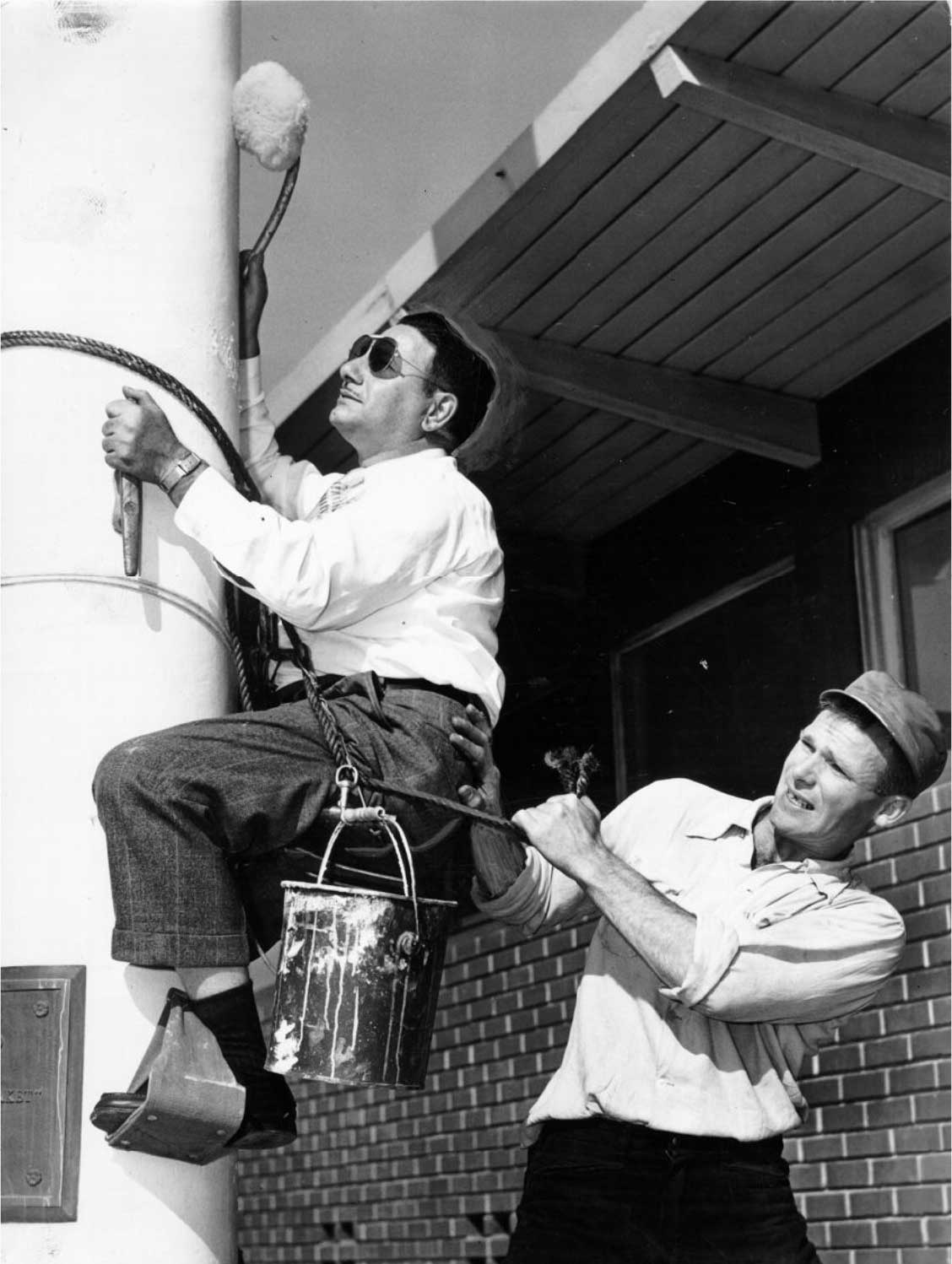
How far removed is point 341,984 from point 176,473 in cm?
91

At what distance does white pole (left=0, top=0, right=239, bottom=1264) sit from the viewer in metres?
3.15

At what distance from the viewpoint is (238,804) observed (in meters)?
3.27

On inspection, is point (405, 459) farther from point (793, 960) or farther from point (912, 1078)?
point (912, 1078)

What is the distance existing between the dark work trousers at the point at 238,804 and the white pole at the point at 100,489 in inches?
3.4

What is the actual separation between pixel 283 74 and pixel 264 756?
1.35 m

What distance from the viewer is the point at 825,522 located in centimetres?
761

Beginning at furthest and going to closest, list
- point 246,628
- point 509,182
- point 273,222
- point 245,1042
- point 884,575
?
point 884,575, point 509,182, point 273,222, point 246,628, point 245,1042

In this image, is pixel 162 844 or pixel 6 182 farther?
pixel 6 182

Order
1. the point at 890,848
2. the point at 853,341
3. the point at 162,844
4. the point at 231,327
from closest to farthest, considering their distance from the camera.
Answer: the point at 162,844 < the point at 231,327 < the point at 890,848 < the point at 853,341

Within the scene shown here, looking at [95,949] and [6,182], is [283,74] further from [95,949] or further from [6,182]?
[95,949]

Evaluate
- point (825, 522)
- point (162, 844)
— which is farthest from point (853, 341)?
point (162, 844)

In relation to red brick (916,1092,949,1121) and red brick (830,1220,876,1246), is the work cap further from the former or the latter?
red brick (830,1220,876,1246)

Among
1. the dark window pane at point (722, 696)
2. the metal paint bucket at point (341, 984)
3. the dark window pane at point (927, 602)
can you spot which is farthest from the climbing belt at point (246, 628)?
the dark window pane at point (722, 696)

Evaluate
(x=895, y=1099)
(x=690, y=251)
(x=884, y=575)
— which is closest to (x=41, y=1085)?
(x=895, y=1099)
